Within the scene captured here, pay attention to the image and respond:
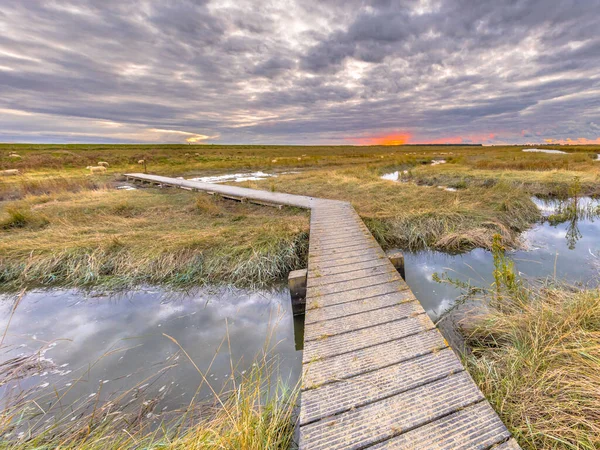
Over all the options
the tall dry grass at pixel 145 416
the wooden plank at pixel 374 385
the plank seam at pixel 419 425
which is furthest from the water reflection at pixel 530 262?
the tall dry grass at pixel 145 416

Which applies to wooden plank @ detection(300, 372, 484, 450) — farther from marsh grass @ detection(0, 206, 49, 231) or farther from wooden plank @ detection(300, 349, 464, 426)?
marsh grass @ detection(0, 206, 49, 231)

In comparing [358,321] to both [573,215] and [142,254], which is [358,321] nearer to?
[142,254]

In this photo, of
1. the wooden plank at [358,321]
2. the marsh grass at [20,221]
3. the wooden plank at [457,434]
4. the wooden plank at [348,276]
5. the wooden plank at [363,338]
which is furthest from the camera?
the marsh grass at [20,221]

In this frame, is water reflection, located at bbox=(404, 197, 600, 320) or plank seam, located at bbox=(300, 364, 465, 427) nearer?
plank seam, located at bbox=(300, 364, 465, 427)

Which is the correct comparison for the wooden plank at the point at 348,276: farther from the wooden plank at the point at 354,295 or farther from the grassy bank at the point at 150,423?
the grassy bank at the point at 150,423

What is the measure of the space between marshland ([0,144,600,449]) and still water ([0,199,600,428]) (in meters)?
0.02

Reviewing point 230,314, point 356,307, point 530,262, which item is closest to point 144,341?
point 230,314

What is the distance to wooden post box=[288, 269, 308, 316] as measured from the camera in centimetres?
436

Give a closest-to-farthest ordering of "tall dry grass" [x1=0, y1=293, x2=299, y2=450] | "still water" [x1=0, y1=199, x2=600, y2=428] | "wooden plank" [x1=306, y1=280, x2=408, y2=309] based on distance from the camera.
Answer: "tall dry grass" [x1=0, y1=293, x2=299, y2=450] → "still water" [x1=0, y1=199, x2=600, y2=428] → "wooden plank" [x1=306, y1=280, x2=408, y2=309]

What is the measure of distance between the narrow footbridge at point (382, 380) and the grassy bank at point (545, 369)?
33 centimetres

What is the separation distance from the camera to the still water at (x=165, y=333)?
3.13m

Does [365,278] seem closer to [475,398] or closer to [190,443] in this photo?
[475,398]

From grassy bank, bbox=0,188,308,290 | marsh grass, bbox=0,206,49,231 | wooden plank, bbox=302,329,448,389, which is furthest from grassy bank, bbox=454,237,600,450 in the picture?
marsh grass, bbox=0,206,49,231

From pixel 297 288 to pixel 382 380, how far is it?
2.30m
